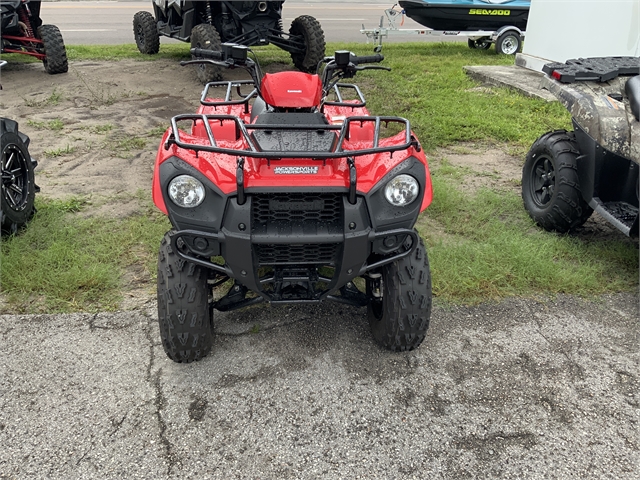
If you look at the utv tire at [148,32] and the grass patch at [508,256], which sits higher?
the utv tire at [148,32]

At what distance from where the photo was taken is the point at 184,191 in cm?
233

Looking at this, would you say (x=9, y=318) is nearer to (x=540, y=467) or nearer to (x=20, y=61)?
(x=540, y=467)

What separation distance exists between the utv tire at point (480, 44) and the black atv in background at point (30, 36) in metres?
8.27

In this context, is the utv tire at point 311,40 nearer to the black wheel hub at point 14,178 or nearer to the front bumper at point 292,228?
the black wheel hub at point 14,178

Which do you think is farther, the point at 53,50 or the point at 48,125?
the point at 53,50

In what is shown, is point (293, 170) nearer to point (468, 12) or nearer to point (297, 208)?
point (297, 208)

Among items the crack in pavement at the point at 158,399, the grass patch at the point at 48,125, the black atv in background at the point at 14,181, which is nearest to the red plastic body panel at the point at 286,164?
the crack in pavement at the point at 158,399

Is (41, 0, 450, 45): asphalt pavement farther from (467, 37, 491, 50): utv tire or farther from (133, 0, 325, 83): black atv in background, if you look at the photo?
(133, 0, 325, 83): black atv in background

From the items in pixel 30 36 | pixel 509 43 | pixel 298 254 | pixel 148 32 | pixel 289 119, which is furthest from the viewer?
pixel 509 43

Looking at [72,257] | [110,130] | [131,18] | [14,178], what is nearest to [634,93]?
[72,257]

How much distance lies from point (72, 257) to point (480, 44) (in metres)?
10.8

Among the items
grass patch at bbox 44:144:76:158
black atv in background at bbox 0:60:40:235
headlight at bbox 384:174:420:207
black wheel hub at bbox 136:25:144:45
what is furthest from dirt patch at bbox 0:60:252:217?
headlight at bbox 384:174:420:207

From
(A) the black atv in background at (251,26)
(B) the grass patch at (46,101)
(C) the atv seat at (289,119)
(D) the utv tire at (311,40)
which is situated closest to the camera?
(C) the atv seat at (289,119)

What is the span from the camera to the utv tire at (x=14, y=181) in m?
3.76
